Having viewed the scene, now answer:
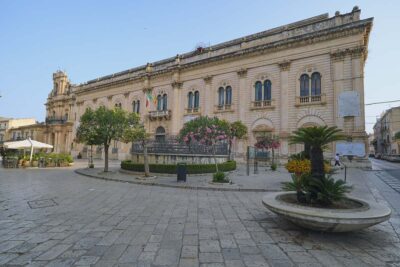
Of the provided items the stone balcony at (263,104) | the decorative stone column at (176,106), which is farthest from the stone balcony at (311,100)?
the decorative stone column at (176,106)

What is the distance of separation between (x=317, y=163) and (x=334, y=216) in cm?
142

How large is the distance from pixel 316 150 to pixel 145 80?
32135mm

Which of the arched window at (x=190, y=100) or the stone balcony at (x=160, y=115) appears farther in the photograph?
the stone balcony at (x=160, y=115)

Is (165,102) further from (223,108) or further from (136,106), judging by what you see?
(223,108)

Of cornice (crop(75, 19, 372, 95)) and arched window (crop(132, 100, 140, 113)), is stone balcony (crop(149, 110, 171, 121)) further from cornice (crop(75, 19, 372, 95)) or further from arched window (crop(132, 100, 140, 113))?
cornice (crop(75, 19, 372, 95))

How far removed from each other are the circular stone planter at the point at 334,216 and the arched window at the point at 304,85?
794 inches

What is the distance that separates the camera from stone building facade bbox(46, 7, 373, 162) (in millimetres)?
20578

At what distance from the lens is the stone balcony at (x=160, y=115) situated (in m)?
31.8

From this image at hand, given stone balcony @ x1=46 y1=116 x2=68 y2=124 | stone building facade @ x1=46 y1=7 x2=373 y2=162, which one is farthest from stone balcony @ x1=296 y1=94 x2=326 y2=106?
stone balcony @ x1=46 y1=116 x2=68 y2=124

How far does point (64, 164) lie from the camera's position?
22328 mm

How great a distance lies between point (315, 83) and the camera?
73.6 ft

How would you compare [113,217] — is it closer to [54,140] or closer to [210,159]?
[210,159]

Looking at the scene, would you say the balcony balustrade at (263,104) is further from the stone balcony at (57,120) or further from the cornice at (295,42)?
the stone balcony at (57,120)

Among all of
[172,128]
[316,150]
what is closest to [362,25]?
[316,150]
